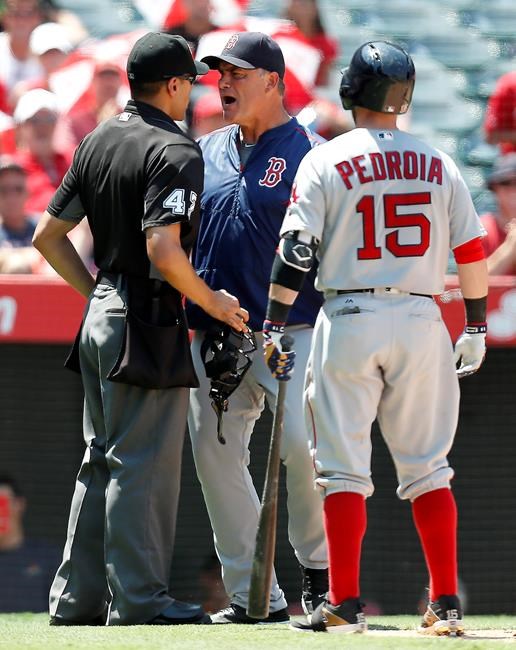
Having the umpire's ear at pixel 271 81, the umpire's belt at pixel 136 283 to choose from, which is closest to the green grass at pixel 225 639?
the umpire's belt at pixel 136 283

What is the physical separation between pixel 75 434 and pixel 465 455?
1727mm

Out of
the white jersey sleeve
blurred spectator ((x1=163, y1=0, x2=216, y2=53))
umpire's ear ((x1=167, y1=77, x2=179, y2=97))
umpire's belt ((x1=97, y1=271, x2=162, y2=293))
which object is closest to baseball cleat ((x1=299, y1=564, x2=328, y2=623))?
umpire's belt ((x1=97, y1=271, x2=162, y2=293))

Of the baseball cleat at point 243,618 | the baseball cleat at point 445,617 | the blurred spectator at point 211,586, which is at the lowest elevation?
the blurred spectator at point 211,586

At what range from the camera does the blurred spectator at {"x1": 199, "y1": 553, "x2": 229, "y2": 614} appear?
5387mm

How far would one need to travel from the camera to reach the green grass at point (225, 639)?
10.3 ft

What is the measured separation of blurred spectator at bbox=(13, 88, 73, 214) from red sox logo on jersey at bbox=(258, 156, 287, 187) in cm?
292

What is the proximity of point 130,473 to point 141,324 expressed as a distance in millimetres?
447

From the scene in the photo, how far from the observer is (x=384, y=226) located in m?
3.41

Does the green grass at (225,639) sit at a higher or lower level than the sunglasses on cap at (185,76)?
lower

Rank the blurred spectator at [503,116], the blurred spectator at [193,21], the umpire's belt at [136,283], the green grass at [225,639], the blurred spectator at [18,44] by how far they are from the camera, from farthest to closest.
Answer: the blurred spectator at [18,44], the blurred spectator at [193,21], the blurred spectator at [503,116], the umpire's belt at [136,283], the green grass at [225,639]

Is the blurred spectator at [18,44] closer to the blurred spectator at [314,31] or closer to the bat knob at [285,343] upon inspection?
the blurred spectator at [314,31]

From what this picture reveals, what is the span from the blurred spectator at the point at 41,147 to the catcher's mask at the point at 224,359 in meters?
3.07

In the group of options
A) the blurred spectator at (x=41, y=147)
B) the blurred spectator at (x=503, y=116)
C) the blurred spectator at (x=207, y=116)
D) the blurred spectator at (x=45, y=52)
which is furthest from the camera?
the blurred spectator at (x=45, y=52)

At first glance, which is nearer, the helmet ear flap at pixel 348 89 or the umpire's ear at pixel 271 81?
the helmet ear flap at pixel 348 89
